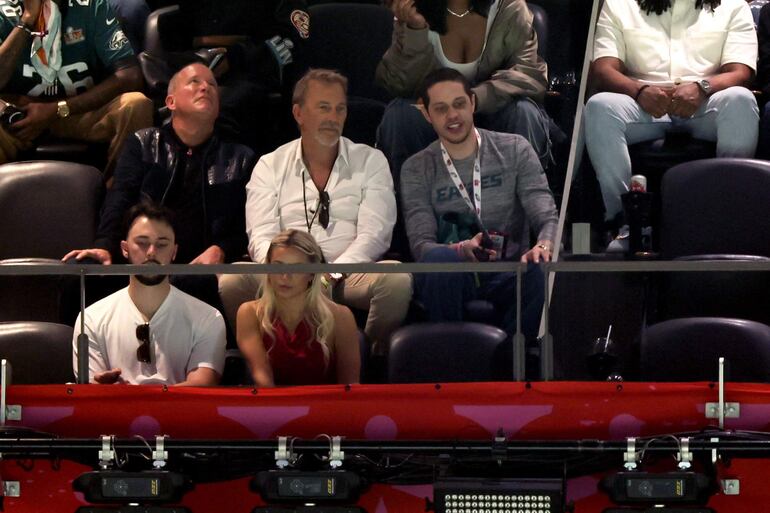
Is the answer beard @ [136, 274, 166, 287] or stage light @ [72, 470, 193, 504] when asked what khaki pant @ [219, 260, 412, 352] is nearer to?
beard @ [136, 274, 166, 287]

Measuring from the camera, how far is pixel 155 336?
5219 millimetres

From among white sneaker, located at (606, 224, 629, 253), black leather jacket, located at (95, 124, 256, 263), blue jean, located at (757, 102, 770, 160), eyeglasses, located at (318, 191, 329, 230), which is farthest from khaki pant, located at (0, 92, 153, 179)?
blue jean, located at (757, 102, 770, 160)

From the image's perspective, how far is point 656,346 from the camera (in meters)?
5.22

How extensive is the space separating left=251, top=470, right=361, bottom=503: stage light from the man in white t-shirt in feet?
1.79

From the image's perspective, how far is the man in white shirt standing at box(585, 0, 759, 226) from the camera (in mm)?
5949

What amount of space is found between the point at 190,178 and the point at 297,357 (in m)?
1.01

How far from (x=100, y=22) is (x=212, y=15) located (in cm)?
43

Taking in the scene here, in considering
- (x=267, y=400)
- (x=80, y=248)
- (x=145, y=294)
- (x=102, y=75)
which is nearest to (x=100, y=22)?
(x=102, y=75)

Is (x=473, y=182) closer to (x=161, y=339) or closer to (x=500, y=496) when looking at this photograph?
(x=161, y=339)

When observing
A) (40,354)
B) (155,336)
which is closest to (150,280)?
(155,336)

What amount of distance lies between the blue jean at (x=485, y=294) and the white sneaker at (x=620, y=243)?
689 mm

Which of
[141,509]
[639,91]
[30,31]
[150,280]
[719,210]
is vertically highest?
[30,31]

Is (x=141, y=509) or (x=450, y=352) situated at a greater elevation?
(x=450, y=352)

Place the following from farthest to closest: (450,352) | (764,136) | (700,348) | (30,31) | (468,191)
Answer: (30,31), (764,136), (468,191), (700,348), (450,352)
